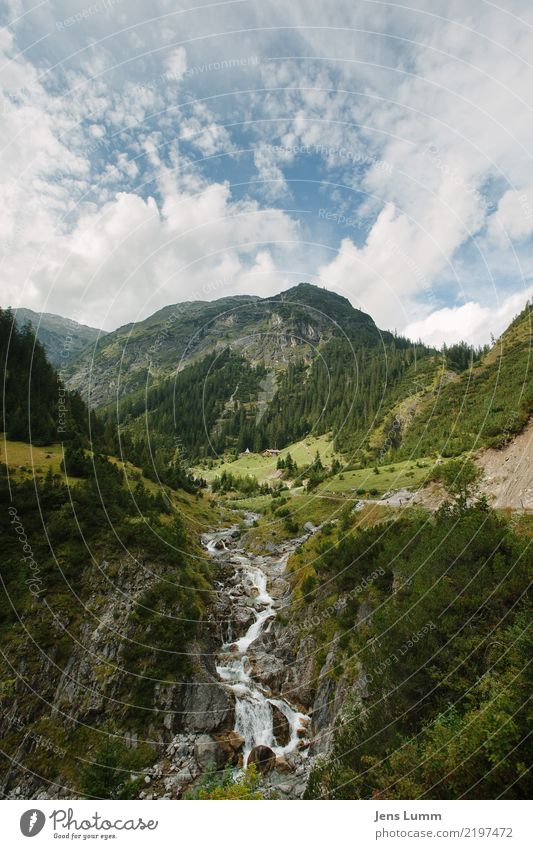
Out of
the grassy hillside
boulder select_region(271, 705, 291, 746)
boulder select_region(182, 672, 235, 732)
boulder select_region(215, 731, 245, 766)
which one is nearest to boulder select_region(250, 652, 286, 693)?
boulder select_region(271, 705, 291, 746)

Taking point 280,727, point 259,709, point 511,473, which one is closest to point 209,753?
point 259,709

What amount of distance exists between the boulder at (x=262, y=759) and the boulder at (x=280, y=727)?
1094 mm

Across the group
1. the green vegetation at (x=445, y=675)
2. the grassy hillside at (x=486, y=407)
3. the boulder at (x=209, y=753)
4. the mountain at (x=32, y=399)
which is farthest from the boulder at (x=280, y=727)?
the mountain at (x=32, y=399)

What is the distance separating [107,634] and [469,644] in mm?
20692

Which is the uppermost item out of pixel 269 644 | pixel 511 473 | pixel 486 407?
pixel 486 407

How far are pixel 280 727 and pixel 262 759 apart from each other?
86.4 inches

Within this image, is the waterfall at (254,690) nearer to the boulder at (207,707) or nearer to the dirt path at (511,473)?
the boulder at (207,707)

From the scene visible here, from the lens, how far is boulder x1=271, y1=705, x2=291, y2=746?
19797mm

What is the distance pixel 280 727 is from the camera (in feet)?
67.1

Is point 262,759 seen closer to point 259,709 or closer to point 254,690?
point 259,709

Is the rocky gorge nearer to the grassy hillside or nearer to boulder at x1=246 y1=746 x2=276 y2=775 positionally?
boulder at x1=246 y1=746 x2=276 y2=775

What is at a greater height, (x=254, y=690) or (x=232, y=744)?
(x=254, y=690)
